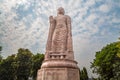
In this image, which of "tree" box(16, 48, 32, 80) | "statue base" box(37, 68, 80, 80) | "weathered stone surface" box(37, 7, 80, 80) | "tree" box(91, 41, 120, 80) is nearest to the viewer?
"statue base" box(37, 68, 80, 80)

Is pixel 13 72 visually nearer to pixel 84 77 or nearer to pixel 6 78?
pixel 6 78

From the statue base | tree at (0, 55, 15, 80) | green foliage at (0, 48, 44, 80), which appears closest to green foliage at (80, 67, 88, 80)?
green foliage at (0, 48, 44, 80)

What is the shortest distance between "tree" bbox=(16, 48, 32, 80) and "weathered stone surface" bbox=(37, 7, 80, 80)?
23.1 metres

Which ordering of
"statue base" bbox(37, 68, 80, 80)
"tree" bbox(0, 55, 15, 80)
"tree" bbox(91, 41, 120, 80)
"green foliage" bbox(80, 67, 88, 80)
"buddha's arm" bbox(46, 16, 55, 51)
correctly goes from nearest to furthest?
1. "statue base" bbox(37, 68, 80, 80)
2. "buddha's arm" bbox(46, 16, 55, 51)
3. "tree" bbox(91, 41, 120, 80)
4. "tree" bbox(0, 55, 15, 80)
5. "green foliage" bbox(80, 67, 88, 80)

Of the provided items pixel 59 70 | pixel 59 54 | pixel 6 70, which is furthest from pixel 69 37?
pixel 6 70

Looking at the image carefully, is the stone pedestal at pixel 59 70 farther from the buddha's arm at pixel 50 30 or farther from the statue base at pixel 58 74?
the buddha's arm at pixel 50 30

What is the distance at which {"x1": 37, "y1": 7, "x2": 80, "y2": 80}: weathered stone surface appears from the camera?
15.6 meters

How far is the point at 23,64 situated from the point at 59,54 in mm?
25494

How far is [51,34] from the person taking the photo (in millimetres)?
18188

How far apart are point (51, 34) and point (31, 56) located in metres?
24.9

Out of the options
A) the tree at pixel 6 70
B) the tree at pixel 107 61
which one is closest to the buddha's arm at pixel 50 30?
the tree at pixel 107 61

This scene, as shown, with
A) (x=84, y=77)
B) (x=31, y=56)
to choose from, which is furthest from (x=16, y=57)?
(x=84, y=77)

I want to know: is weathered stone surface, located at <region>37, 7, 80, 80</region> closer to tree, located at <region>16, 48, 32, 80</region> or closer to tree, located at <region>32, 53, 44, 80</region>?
tree, located at <region>32, 53, 44, 80</region>

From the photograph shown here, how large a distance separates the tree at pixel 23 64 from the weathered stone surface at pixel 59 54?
2312 cm
